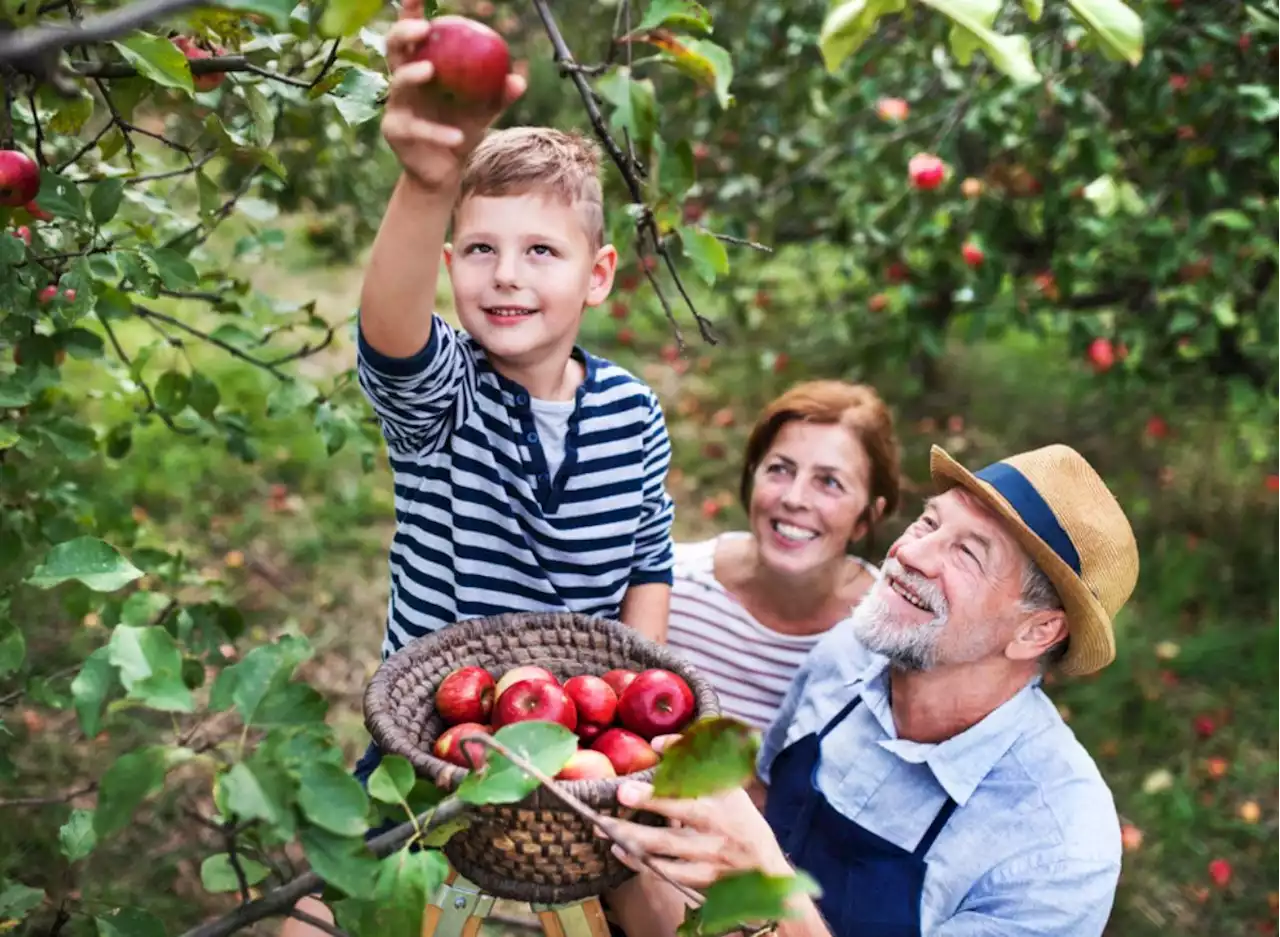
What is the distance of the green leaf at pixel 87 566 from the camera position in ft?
3.60

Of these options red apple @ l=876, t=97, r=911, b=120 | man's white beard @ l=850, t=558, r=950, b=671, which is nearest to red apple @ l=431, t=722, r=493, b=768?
man's white beard @ l=850, t=558, r=950, b=671

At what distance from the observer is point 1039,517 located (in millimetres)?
1779

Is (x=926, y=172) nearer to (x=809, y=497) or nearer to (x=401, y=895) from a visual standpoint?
(x=809, y=497)

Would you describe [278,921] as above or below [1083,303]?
below

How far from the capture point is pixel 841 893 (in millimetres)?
1823

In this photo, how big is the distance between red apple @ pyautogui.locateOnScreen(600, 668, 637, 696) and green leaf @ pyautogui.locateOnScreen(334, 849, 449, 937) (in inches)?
24.2

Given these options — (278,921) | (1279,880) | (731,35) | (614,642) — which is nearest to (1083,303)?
(731,35)

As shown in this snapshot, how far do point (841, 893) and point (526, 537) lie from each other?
77 centimetres

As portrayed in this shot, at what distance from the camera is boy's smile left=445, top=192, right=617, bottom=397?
158 centimetres

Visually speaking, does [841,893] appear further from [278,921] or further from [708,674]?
[278,921]

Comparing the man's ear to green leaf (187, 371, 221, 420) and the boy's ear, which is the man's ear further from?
green leaf (187, 371, 221, 420)

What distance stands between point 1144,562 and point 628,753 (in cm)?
340

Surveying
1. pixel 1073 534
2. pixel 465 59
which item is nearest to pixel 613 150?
pixel 465 59

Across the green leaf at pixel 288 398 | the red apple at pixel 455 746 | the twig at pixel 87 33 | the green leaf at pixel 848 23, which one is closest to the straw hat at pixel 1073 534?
the red apple at pixel 455 746
